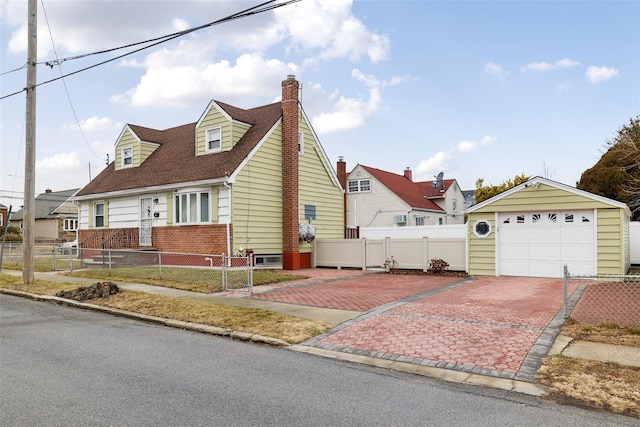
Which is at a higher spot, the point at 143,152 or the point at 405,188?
the point at 143,152

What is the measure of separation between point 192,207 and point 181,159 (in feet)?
11.2

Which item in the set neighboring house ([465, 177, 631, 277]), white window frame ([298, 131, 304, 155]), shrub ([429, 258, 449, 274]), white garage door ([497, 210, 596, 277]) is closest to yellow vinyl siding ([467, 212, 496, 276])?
neighboring house ([465, 177, 631, 277])

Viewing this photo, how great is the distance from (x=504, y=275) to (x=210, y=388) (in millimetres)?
13752

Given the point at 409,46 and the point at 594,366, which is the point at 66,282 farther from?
the point at 594,366

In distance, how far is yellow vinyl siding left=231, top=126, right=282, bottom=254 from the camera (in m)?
19.1

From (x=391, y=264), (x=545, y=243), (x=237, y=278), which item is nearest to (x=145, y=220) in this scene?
(x=237, y=278)

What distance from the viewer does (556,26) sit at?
1555cm

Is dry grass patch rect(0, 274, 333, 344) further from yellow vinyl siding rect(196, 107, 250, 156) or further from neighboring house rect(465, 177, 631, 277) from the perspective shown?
neighboring house rect(465, 177, 631, 277)

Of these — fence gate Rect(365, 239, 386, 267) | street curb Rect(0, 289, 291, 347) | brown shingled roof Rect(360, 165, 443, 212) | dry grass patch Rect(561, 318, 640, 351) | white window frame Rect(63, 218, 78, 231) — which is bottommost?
street curb Rect(0, 289, 291, 347)

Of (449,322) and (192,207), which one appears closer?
(449,322)

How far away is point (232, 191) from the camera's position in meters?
18.8

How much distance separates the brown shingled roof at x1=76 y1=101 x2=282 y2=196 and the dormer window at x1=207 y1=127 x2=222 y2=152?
0.42 meters

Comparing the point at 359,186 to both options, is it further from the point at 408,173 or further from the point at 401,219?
the point at 408,173

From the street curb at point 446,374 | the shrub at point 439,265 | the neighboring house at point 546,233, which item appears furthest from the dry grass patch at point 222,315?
the neighboring house at point 546,233
